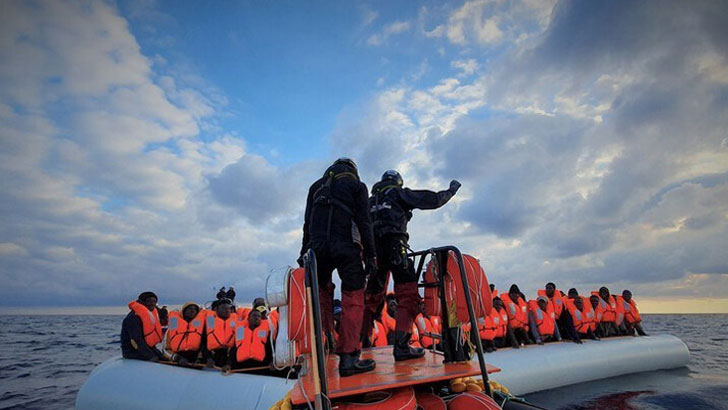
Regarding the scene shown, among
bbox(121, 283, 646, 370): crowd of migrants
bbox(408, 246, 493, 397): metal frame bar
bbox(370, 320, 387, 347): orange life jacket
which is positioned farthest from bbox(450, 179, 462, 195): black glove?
bbox(370, 320, 387, 347): orange life jacket

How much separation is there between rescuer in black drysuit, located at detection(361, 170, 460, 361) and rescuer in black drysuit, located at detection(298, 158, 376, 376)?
1.77 ft

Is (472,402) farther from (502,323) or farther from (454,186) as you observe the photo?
(502,323)

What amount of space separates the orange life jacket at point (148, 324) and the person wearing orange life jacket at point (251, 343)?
1.83 m

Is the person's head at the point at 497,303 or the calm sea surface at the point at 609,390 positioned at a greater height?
the person's head at the point at 497,303

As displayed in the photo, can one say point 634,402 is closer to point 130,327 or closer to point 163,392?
point 163,392

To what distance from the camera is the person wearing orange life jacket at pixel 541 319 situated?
10797 mm

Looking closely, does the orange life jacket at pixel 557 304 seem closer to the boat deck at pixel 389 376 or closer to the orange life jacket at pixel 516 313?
the orange life jacket at pixel 516 313

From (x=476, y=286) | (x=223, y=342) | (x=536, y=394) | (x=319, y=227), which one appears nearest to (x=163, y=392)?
(x=223, y=342)

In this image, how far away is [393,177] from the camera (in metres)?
4.62

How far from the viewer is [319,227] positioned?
350cm

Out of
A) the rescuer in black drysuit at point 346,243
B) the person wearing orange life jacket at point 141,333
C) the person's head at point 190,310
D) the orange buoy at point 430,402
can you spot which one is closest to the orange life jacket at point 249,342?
the person's head at point 190,310

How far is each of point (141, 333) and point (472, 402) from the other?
762 centimetres

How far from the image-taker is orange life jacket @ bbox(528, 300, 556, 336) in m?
10.8

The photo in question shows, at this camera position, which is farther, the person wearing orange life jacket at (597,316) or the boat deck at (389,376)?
the person wearing orange life jacket at (597,316)
